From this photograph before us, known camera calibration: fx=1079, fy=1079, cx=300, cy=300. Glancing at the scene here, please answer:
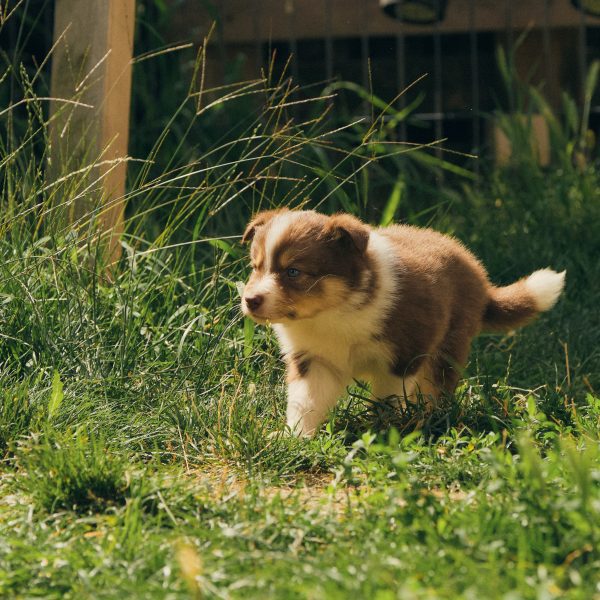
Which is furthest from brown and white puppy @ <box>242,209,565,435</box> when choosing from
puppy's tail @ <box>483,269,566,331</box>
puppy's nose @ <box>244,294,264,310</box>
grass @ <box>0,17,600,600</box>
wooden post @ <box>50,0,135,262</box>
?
wooden post @ <box>50,0,135,262</box>

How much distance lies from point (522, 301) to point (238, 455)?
1.66 m

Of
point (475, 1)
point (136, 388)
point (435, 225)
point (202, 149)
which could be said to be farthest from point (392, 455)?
point (475, 1)

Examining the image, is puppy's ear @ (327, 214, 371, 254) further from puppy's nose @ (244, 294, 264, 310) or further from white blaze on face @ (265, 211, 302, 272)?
puppy's nose @ (244, 294, 264, 310)

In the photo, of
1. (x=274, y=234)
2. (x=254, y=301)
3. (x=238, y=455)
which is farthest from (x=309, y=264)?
(x=238, y=455)

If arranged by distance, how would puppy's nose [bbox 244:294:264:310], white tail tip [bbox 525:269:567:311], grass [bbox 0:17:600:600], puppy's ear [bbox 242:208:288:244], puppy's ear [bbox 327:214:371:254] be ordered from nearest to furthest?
grass [bbox 0:17:600:600] → puppy's nose [bbox 244:294:264:310] → puppy's ear [bbox 327:214:371:254] → puppy's ear [bbox 242:208:288:244] → white tail tip [bbox 525:269:567:311]

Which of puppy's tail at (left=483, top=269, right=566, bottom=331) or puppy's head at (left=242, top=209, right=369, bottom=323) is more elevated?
puppy's head at (left=242, top=209, right=369, bottom=323)

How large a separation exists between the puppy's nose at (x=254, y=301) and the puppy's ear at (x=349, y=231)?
16.0 inches

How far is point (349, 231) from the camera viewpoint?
156 inches

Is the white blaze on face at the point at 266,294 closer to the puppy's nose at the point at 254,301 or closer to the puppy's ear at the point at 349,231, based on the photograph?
the puppy's nose at the point at 254,301

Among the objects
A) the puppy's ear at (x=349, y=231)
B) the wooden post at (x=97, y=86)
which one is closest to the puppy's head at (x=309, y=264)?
the puppy's ear at (x=349, y=231)

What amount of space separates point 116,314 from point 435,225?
222 centimetres

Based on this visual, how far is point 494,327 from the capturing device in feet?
15.4

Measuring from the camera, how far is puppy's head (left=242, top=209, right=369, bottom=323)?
3.96m

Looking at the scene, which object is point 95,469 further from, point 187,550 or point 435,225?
point 435,225
